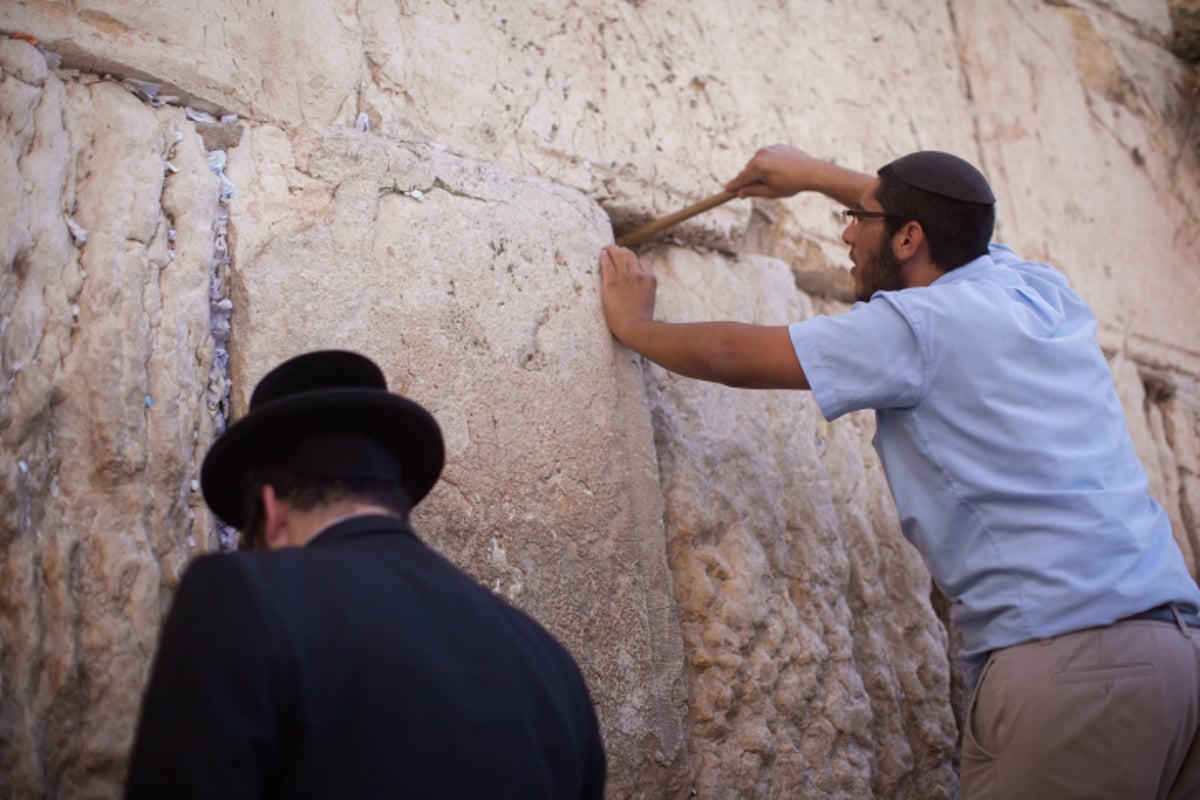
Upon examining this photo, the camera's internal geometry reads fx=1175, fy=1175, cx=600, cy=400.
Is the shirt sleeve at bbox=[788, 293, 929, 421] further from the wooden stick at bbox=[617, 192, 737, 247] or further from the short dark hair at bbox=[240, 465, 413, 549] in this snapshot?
the short dark hair at bbox=[240, 465, 413, 549]

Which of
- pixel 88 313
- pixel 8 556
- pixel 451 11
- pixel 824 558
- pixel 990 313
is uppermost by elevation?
pixel 451 11

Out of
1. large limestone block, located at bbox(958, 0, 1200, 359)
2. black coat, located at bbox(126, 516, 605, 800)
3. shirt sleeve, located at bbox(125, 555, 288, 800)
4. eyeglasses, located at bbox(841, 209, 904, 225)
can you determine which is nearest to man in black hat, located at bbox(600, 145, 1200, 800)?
eyeglasses, located at bbox(841, 209, 904, 225)

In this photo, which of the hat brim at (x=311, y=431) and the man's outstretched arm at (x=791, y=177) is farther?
the man's outstretched arm at (x=791, y=177)

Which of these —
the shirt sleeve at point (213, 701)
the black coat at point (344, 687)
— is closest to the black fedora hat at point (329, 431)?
the black coat at point (344, 687)

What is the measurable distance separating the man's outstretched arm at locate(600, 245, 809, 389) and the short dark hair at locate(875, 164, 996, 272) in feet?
1.41

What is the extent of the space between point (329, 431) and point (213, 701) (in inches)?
15.6

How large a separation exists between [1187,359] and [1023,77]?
47.2 inches

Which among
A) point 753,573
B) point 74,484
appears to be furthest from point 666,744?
point 74,484

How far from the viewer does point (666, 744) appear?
2293 mm

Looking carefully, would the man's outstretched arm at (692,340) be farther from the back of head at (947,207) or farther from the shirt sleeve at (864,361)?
the back of head at (947,207)

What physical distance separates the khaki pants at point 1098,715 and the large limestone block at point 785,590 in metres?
0.55

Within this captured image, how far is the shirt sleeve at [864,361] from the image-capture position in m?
2.08

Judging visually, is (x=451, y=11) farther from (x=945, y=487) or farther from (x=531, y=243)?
(x=945, y=487)

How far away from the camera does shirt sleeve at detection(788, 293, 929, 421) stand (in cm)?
208
